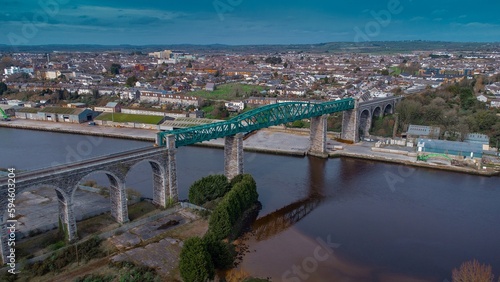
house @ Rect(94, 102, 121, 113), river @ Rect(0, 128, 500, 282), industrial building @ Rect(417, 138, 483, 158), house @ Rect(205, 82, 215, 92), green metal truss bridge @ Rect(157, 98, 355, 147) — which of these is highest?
house @ Rect(205, 82, 215, 92)

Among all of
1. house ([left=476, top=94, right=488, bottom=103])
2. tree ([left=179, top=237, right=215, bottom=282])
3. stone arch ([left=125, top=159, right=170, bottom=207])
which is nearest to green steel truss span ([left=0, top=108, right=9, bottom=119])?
stone arch ([left=125, top=159, right=170, bottom=207])

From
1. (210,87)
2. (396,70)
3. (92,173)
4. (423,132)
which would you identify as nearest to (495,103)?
(423,132)

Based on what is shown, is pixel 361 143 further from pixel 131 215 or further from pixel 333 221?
pixel 131 215

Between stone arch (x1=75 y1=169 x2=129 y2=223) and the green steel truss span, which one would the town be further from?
stone arch (x1=75 y1=169 x2=129 y2=223)

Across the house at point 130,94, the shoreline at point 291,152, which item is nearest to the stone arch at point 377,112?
the shoreline at point 291,152

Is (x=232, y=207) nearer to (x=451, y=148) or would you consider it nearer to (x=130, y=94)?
(x=451, y=148)

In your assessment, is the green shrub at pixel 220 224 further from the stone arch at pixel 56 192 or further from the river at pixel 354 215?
the stone arch at pixel 56 192
